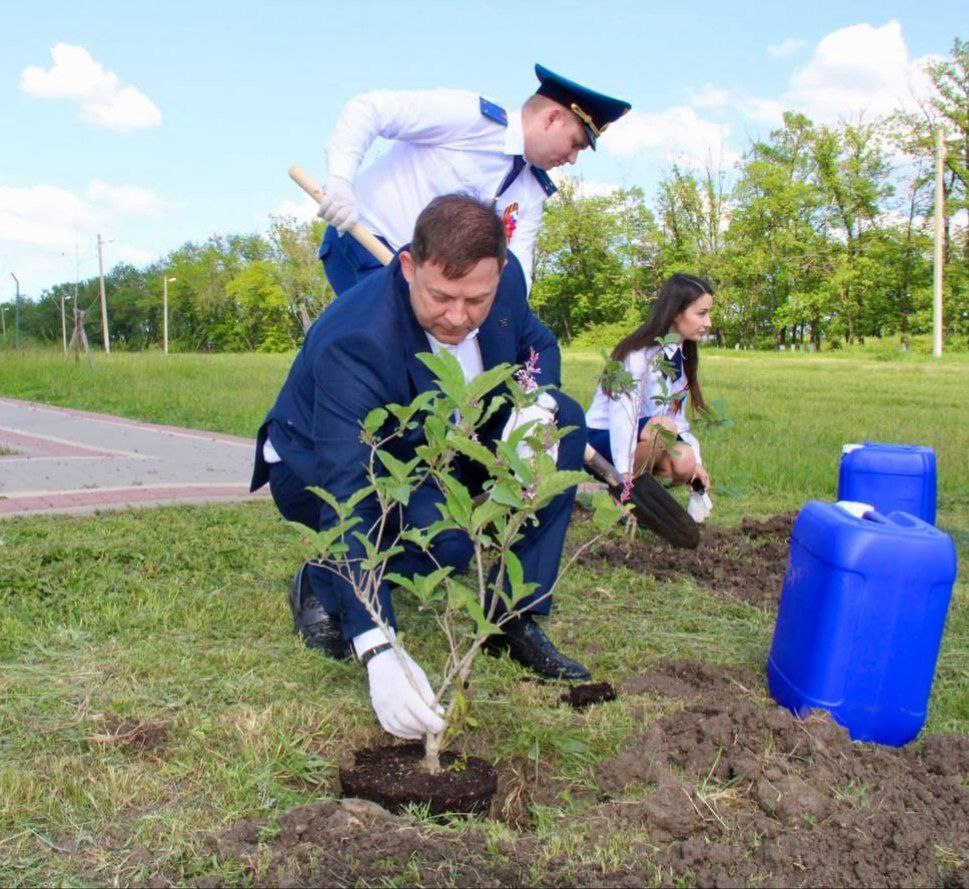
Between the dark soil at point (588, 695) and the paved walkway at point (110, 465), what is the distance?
3.23m

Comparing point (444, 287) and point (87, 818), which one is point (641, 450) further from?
point (87, 818)

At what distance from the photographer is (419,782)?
2.12m

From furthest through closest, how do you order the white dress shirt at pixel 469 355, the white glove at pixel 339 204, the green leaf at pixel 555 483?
the white glove at pixel 339 204 < the white dress shirt at pixel 469 355 < the green leaf at pixel 555 483

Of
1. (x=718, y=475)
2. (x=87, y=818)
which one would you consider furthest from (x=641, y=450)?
(x=87, y=818)

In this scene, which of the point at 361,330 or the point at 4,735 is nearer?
the point at 4,735

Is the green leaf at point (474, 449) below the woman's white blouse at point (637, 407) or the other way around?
the other way around

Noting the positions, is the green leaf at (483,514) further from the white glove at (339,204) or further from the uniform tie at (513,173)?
the uniform tie at (513,173)

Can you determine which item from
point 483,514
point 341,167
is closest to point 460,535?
point 483,514

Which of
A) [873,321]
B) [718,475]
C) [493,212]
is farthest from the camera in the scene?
[873,321]

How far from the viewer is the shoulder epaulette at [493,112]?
374 cm

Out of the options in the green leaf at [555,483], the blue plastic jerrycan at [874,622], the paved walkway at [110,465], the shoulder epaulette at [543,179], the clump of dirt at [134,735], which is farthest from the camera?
the paved walkway at [110,465]

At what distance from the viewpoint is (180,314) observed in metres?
75.2

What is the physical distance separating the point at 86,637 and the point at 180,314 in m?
75.8

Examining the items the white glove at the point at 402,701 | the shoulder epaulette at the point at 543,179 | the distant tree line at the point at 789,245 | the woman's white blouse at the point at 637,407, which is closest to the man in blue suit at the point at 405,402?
the white glove at the point at 402,701
